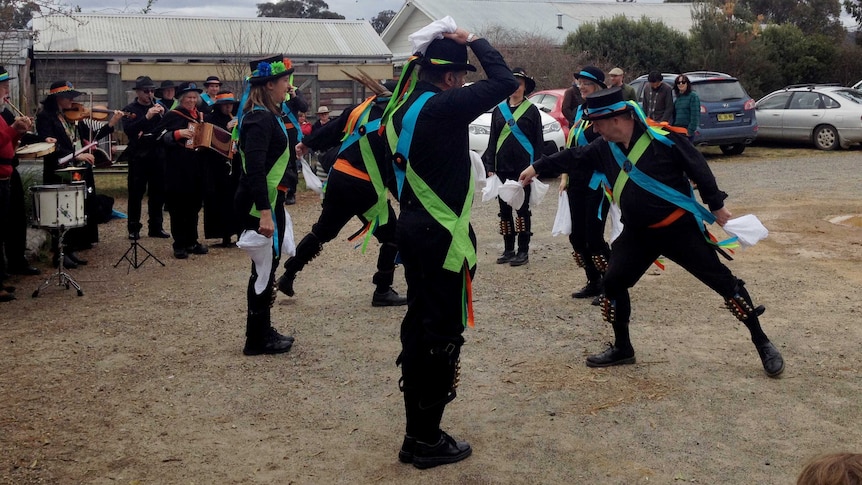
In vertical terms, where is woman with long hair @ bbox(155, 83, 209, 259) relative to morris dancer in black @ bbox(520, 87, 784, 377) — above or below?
below

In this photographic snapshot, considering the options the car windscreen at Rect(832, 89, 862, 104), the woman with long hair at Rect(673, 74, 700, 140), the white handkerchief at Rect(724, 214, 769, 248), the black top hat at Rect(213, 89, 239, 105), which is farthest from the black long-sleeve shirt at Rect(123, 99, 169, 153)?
A: the car windscreen at Rect(832, 89, 862, 104)

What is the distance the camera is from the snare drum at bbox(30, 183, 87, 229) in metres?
8.45

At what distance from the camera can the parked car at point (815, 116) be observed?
65.0 ft

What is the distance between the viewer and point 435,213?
458 centimetres

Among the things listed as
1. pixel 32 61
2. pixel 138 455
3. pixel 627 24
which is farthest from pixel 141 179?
pixel 627 24

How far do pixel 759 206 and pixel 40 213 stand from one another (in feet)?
30.1

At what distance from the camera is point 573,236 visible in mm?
8219

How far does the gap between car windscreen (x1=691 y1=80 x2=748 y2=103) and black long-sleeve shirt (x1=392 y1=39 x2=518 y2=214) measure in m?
15.6

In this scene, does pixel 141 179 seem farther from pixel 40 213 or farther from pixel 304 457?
pixel 304 457

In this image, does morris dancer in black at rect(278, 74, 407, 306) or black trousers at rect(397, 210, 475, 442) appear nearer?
black trousers at rect(397, 210, 475, 442)

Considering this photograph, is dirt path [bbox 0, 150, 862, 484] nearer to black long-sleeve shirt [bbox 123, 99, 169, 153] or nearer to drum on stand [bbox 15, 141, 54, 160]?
drum on stand [bbox 15, 141, 54, 160]

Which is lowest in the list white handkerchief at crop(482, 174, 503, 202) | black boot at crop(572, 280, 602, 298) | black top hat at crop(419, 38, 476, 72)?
black boot at crop(572, 280, 602, 298)

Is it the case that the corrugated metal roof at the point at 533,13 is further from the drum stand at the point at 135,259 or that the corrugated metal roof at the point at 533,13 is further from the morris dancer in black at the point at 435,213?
the morris dancer in black at the point at 435,213

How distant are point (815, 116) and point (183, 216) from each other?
48.7 feet
